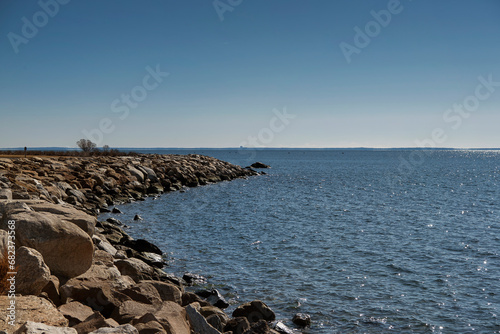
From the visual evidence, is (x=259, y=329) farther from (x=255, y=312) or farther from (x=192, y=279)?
(x=192, y=279)

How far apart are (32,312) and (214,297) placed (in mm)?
6405

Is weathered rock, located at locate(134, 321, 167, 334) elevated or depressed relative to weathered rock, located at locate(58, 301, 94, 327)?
depressed

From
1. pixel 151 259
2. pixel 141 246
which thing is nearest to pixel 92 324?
pixel 151 259

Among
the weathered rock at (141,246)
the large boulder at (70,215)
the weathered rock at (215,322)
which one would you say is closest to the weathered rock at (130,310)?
the weathered rock at (215,322)

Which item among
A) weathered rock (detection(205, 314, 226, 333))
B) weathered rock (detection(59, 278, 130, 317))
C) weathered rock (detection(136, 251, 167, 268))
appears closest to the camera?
weathered rock (detection(59, 278, 130, 317))

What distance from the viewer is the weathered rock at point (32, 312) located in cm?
534

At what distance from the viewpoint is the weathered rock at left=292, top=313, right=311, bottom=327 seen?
32.9 ft

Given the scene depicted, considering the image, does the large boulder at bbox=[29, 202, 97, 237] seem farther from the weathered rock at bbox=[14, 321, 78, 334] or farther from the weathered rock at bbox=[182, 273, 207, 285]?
the weathered rock at bbox=[182, 273, 207, 285]

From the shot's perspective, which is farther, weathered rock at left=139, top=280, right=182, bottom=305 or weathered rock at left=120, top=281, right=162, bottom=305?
weathered rock at left=139, top=280, right=182, bottom=305

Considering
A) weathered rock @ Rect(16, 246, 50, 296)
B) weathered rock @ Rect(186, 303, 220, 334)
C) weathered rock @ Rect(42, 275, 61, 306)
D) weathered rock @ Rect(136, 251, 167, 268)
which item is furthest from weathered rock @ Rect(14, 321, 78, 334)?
weathered rock @ Rect(136, 251, 167, 268)

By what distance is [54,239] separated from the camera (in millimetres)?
7605

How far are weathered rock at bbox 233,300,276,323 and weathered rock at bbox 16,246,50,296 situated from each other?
5.13 m

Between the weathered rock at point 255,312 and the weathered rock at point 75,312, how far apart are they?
173 inches

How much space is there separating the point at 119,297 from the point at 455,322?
28.4 feet
